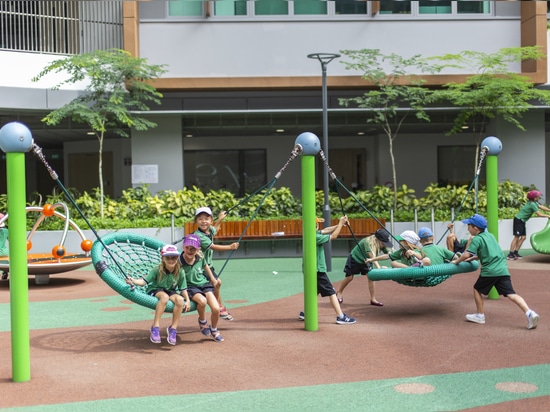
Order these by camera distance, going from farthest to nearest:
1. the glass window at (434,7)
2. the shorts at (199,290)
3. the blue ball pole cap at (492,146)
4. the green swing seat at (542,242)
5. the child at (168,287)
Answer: the glass window at (434,7) → the green swing seat at (542,242) → the blue ball pole cap at (492,146) → the shorts at (199,290) → the child at (168,287)

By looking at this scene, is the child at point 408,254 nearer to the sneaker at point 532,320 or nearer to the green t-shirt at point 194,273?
the sneaker at point 532,320

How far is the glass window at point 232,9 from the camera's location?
19969 millimetres

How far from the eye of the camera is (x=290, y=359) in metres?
7.05

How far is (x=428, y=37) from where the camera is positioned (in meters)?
20.0

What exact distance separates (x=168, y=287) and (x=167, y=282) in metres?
0.06

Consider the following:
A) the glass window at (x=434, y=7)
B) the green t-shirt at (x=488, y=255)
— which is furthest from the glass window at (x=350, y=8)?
the green t-shirt at (x=488, y=255)

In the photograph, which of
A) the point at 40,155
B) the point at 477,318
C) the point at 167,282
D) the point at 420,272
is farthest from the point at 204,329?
the point at 477,318

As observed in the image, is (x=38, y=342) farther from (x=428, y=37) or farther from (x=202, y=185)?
(x=202, y=185)

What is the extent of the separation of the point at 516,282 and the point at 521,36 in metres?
10.2

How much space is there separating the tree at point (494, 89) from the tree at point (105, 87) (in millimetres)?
7453

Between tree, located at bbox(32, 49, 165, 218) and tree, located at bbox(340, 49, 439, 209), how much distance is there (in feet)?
16.9

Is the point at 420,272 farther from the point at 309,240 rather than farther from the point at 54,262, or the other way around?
the point at 54,262

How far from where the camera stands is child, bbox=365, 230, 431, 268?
31.1 feet

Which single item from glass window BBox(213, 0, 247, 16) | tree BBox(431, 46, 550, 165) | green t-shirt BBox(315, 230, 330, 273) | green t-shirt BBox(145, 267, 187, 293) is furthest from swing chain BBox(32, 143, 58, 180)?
glass window BBox(213, 0, 247, 16)
